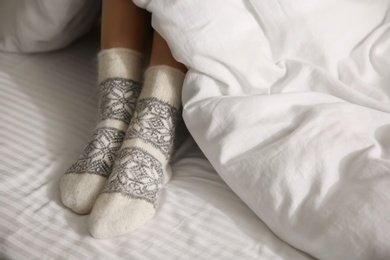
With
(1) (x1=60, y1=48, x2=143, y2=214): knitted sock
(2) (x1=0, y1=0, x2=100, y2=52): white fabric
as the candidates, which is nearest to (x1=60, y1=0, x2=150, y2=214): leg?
(1) (x1=60, y1=48, x2=143, y2=214): knitted sock

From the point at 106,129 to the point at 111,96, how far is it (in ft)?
0.20

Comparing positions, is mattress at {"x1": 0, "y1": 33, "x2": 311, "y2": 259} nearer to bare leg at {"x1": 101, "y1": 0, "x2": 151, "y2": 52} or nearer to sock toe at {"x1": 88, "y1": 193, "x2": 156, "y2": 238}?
sock toe at {"x1": 88, "y1": 193, "x2": 156, "y2": 238}

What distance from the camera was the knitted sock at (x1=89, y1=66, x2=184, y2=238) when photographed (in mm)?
704

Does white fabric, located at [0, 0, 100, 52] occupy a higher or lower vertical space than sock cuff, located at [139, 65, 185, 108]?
higher

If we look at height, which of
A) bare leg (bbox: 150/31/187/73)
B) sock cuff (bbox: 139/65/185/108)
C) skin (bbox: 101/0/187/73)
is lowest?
sock cuff (bbox: 139/65/185/108)

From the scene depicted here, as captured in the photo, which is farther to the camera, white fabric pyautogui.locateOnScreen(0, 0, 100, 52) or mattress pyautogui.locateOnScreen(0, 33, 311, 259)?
white fabric pyautogui.locateOnScreen(0, 0, 100, 52)

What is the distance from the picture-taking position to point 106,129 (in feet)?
2.69

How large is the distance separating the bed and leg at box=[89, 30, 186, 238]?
0.02 meters

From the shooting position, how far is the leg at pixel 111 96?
2.49ft

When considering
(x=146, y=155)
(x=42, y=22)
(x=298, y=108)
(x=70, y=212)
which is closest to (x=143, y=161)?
(x=146, y=155)

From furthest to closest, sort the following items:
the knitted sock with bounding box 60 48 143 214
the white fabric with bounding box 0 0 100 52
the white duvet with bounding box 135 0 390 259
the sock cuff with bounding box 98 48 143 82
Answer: the white fabric with bounding box 0 0 100 52, the sock cuff with bounding box 98 48 143 82, the knitted sock with bounding box 60 48 143 214, the white duvet with bounding box 135 0 390 259

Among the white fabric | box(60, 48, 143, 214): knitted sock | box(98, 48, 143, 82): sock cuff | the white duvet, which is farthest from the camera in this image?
the white fabric

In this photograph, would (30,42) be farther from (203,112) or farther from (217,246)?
(217,246)

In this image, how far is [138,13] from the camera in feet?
3.00
